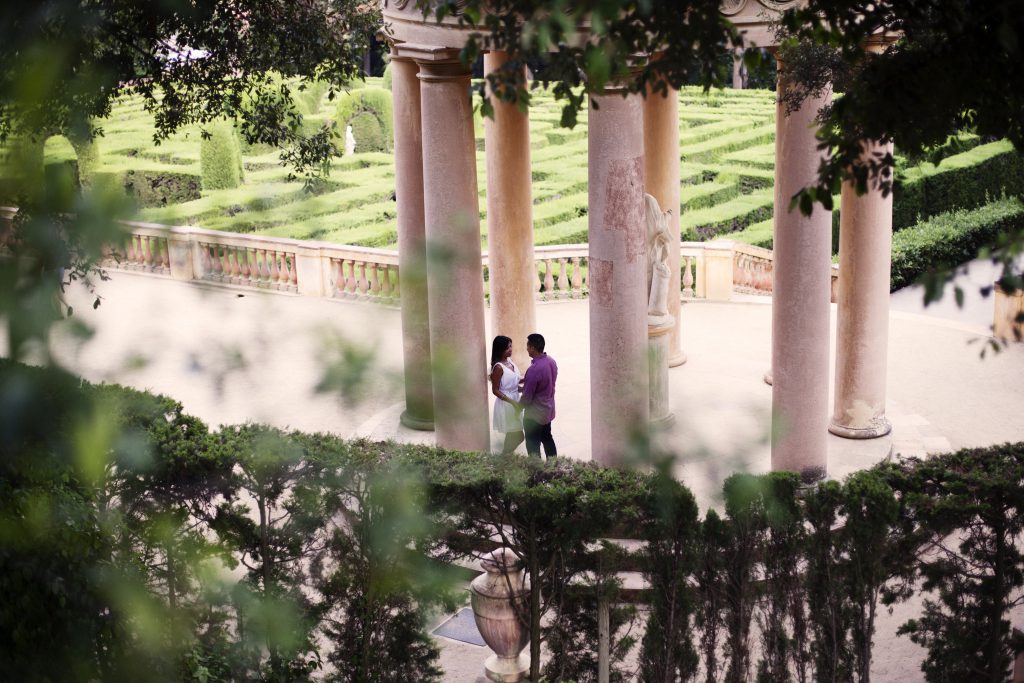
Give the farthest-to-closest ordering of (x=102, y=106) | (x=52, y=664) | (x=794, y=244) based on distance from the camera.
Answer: (x=794, y=244) < (x=102, y=106) < (x=52, y=664)

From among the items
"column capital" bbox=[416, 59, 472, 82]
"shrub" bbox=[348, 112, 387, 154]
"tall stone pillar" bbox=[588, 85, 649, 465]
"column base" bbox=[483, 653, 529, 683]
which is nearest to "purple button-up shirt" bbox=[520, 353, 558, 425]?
"tall stone pillar" bbox=[588, 85, 649, 465]

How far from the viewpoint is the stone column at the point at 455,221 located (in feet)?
42.9

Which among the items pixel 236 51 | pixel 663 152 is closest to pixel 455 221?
pixel 236 51

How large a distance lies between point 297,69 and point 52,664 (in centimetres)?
822

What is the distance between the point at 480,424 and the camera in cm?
1381

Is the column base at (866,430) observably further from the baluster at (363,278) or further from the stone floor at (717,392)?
the baluster at (363,278)

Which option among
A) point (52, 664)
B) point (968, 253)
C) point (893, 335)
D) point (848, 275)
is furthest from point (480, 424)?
point (968, 253)

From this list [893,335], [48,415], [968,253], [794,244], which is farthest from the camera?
[968,253]

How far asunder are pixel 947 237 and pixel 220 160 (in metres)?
15.1

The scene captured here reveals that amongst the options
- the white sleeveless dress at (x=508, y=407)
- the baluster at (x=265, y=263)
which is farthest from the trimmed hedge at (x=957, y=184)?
the white sleeveless dress at (x=508, y=407)

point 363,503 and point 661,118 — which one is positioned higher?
point 661,118

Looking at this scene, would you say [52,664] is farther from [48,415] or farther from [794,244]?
[794,244]

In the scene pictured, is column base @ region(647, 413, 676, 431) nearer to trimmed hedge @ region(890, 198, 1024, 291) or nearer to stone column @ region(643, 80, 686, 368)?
stone column @ region(643, 80, 686, 368)

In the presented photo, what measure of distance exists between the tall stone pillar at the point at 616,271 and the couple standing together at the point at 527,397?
0.71 meters
